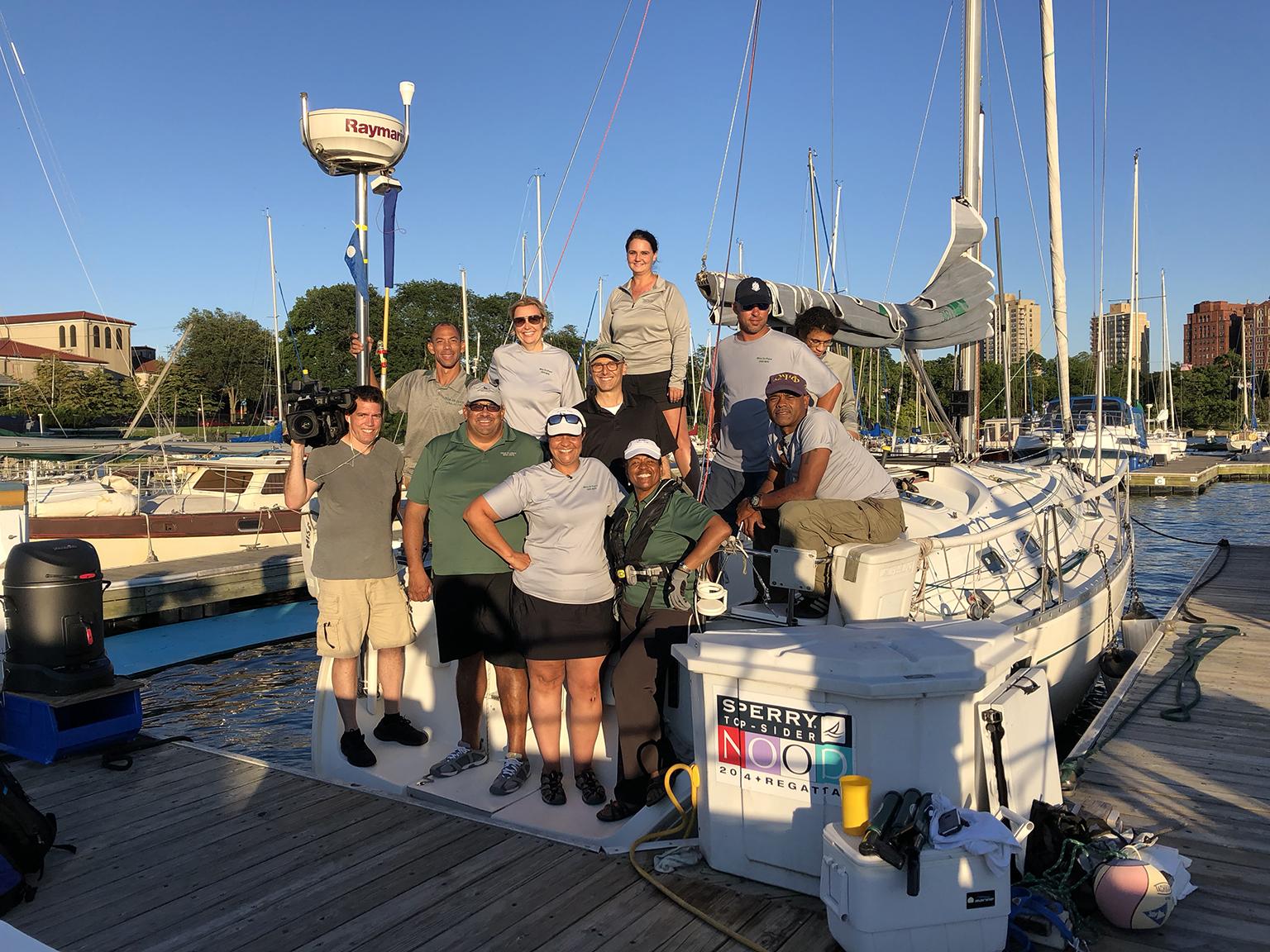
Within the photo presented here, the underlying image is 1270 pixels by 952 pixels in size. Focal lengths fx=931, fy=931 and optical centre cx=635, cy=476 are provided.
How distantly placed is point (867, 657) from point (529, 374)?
→ 3255mm

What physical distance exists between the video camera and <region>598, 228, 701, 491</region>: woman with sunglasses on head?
196 cm

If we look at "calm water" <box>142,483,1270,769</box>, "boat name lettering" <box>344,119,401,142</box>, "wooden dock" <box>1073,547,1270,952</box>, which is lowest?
→ "calm water" <box>142,483,1270,769</box>

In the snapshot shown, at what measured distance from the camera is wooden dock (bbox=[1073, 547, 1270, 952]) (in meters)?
3.62

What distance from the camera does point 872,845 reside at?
10.6 feet

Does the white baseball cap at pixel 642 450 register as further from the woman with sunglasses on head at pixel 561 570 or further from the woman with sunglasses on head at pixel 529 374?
the woman with sunglasses on head at pixel 529 374

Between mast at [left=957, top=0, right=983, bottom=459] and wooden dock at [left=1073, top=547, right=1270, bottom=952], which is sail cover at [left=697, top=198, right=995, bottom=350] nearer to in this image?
mast at [left=957, top=0, right=983, bottom=459]

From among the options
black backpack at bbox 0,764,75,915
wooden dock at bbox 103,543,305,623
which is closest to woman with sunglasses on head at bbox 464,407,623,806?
black backpack at bbox 0,764,75,915

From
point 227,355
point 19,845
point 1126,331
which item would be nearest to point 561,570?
point 19,845

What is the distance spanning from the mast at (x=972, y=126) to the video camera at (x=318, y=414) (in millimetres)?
7356

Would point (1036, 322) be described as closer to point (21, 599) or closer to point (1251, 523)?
point (1251, 523)

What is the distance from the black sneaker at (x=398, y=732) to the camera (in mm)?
6004

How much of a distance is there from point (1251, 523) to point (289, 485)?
30954 mm

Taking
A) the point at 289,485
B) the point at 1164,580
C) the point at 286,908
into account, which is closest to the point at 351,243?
the point at 289,485

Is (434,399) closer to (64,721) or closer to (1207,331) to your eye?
(64,721)
